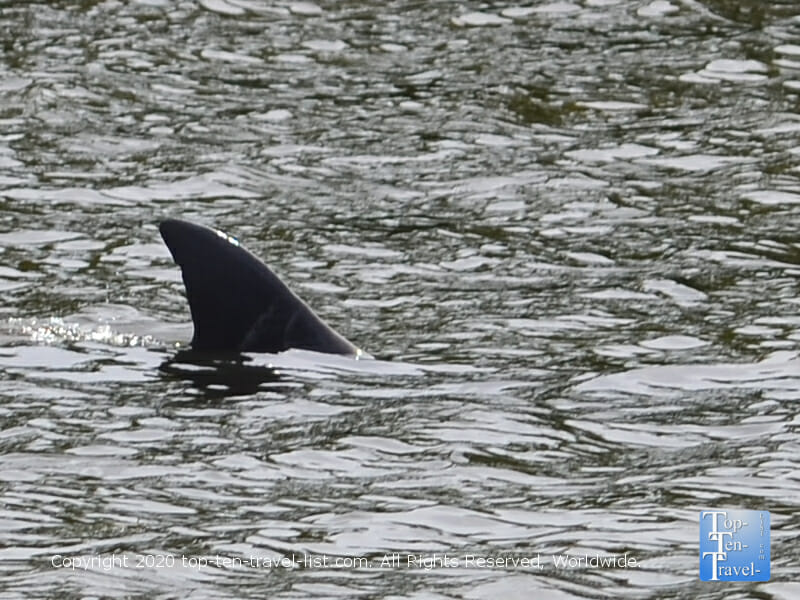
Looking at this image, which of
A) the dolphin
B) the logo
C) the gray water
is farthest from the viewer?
the dolphin

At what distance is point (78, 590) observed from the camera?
25.6 feet

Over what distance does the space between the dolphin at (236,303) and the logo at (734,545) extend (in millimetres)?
3323

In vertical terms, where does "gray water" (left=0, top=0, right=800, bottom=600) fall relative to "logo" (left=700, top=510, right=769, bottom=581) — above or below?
below

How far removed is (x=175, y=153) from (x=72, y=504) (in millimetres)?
8464

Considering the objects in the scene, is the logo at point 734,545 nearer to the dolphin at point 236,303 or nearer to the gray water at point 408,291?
the gray water at point 408,291

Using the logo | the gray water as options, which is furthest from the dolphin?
the logo

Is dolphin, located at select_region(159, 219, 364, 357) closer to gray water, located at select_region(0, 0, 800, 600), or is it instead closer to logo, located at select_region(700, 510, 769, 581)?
gray water, located at select_region(0, 0, 800, 600)

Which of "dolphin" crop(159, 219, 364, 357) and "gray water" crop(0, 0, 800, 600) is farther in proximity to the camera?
"dolphin" crop(159, 219, 364, 357)

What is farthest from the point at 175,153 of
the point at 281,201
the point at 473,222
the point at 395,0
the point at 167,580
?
the point at 167,580

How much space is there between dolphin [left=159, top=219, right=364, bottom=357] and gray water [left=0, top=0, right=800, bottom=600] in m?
0.16

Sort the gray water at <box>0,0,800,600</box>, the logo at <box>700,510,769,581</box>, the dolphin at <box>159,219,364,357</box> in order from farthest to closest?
the dolphin at <box>159,219,364,357</box>
the gray water at <box>0,0,800,600</box>
the logo at <box>700,510,769,581</box>

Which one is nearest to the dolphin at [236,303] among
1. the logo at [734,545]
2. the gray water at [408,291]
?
the gray water at [408,291]

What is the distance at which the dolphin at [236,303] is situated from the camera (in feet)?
36.7

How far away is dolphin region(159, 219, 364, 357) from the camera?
440 inches
